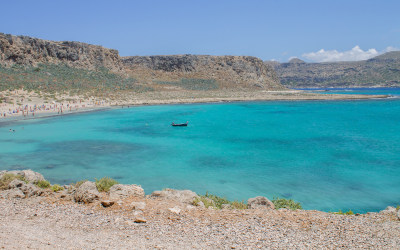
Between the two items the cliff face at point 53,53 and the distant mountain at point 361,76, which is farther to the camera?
the distant mountain at point 361,76

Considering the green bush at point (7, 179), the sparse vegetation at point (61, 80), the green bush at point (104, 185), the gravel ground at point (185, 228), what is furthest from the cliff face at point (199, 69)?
the gravel ground at point (185, 228)

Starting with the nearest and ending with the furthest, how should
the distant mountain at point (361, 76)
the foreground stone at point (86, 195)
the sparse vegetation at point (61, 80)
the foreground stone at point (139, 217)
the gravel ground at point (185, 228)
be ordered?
the gravel ground at point (185, 228), the foreground stone at point (139, 217), the foreground stone at point (86, 195), the sparse vegetation at point (61, 80), the distant mountain at point (361, 76)

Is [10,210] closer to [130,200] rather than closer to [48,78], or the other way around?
[130,200]

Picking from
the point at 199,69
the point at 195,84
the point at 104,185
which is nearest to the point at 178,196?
the point at 104,185

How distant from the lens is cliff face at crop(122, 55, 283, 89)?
305 feet

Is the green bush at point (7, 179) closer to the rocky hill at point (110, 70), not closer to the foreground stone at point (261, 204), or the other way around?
the foreground stone at point (261, 204)

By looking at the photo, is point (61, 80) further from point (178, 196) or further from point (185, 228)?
point (185, 228)

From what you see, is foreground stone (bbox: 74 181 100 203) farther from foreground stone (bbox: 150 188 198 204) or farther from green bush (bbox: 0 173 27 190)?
green bush (bbox: 0 173 27 190)

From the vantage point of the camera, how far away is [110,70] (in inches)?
3027

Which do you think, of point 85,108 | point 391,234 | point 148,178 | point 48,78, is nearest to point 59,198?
point 148,178

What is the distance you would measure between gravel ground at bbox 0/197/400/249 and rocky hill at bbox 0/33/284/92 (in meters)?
45.4

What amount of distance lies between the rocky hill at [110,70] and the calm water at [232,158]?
28247 mm

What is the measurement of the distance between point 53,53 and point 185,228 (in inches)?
2716

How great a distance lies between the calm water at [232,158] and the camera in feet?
42.6
